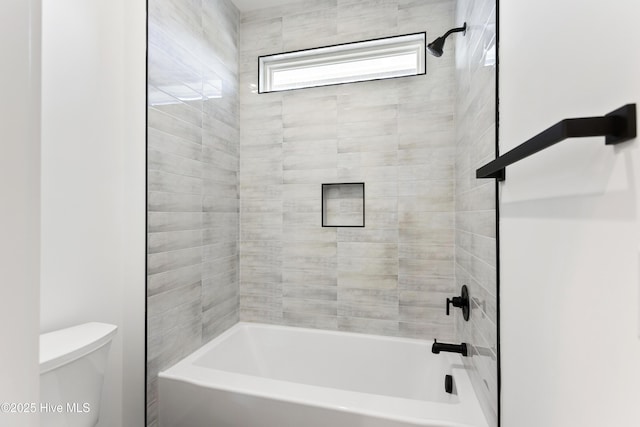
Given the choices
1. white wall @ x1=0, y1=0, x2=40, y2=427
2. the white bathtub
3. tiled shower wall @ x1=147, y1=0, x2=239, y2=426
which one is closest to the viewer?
white wall @ x1=0, y1=0, x2=40, y2=427

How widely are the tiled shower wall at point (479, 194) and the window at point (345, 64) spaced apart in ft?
1.22

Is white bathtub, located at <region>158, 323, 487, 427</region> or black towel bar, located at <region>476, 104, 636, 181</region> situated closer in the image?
black towel bar, located at <region>476, 104, 636, 181</region>

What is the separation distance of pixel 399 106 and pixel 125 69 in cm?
153

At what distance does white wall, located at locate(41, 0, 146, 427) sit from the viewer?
1178 mm

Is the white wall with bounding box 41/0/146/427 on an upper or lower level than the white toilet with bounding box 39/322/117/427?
upper

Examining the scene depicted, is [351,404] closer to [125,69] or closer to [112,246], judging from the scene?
[112,246]

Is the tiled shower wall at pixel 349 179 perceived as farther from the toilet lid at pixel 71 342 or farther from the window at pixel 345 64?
the toilet lid at pixel 71 342

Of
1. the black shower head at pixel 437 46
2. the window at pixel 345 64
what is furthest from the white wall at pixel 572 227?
the window at pixel 345 64

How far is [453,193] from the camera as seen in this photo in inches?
78.2

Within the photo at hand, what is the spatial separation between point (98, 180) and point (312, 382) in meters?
1.67

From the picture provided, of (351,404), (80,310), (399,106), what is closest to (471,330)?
(351,404)

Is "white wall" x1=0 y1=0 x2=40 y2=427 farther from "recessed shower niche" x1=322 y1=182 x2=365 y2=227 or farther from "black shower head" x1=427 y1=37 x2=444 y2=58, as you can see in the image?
"recessed shower niche" x1=322 y1=182 x2=365 y2=227

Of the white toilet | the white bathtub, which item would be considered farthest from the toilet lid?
the white bathtub

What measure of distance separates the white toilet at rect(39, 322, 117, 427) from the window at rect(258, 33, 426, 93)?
1.84 meters
